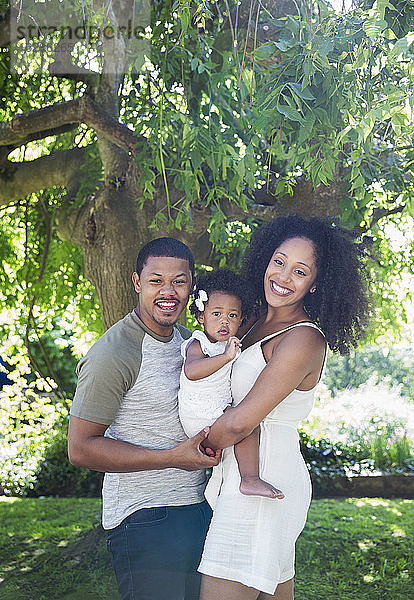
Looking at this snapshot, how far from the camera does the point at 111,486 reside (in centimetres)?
234

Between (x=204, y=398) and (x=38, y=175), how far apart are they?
300 centimetres

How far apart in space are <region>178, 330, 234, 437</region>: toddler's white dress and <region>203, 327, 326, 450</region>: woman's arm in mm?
67

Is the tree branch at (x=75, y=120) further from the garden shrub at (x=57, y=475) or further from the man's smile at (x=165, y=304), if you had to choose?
the garden shrub at (x=57, y=475)

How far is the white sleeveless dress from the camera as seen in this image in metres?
2.12

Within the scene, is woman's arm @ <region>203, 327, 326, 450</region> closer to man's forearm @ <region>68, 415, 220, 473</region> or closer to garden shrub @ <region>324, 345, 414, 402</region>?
man's forearm @ <region>68, 415, 220, 473</region>

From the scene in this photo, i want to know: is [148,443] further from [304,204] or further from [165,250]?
[304,204]

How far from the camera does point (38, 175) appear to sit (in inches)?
187

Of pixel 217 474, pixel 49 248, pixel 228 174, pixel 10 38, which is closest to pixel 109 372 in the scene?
pixel 217 474

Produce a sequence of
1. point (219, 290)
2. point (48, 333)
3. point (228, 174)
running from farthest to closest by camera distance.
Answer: point (48, 333) → point (228, 174) → point (219, 290)

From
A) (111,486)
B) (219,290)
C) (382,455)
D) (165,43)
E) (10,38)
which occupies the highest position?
(10,38)

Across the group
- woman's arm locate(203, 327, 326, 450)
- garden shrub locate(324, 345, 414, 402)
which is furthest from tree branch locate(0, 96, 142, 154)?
garden shrub locate(324, 345, 414, 402)

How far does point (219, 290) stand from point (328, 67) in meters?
0.84

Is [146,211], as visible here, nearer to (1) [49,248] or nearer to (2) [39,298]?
(1) [49,248]

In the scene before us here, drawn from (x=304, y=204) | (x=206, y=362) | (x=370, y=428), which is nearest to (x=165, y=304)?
(x=206, y=362)
